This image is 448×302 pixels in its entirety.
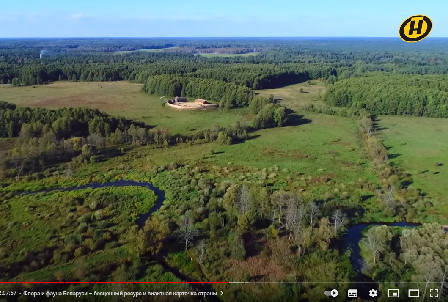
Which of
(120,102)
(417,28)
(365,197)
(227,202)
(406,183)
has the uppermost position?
(417,28)

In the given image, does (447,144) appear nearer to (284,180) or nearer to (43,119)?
(284,180)
